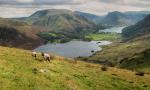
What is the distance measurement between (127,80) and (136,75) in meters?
9.89

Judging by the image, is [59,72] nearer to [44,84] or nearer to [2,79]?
[44,84]

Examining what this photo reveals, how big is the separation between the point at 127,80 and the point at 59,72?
46.8 feet

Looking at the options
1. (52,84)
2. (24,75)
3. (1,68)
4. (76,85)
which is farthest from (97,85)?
(1,68)

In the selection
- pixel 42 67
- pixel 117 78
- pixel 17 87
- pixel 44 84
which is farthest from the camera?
pixel 117 78

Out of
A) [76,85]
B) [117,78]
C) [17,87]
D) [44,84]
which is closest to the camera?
[17,87]

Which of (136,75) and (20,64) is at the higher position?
(20,64)

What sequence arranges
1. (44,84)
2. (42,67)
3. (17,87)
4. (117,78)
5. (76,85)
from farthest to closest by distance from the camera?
(117,78), (42,67), (76,85), (44,84), (17,87)

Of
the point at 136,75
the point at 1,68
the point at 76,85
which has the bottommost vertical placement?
the point at 136,75

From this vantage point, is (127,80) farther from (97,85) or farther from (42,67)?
(42,67)

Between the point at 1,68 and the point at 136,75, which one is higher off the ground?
the point at 1,68

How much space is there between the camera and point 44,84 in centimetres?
3781

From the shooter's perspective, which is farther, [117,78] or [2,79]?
[117,78]

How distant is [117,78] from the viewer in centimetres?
5197

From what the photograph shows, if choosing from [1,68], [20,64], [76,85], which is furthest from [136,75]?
[1,68]
